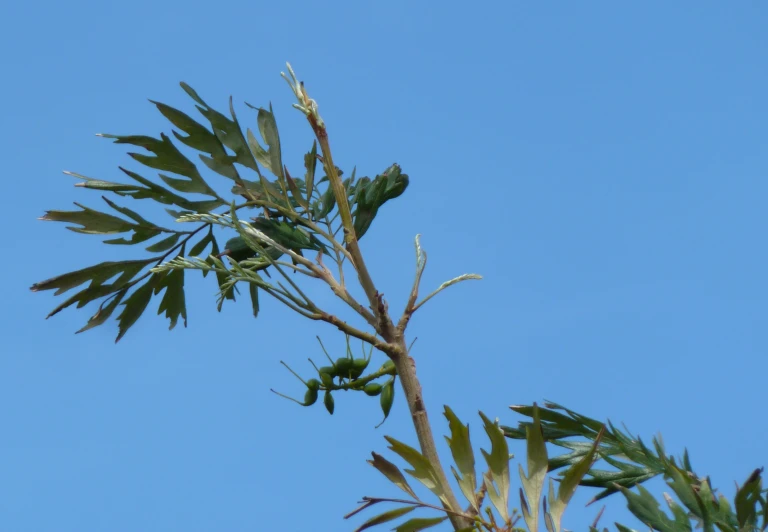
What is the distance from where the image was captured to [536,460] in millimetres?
1462

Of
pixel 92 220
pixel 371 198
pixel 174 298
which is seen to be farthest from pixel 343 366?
→ pixel 92 220

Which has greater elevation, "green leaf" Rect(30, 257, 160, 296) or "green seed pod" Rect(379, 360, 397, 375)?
"green leaf" Rect(30, 257, 160, 296)

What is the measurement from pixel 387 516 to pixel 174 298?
1.01 metres

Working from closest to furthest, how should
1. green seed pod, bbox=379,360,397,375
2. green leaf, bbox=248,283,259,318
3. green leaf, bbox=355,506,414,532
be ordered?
green leaf, bbox=355,506,414,532
green seed pod, bbox=379,360,397,375
green leaf, bbox=248,283,259,318

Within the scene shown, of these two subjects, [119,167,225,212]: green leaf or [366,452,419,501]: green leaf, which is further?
[119,167,225,212]: green leaf

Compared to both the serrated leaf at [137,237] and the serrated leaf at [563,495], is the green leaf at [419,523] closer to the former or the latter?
the serrated leaf at [563,495]

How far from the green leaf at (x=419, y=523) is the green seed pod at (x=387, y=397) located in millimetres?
366

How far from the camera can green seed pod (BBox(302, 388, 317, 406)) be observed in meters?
1.89

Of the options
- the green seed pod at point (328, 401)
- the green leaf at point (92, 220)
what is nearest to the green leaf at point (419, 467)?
the green seed pod at point (328, 401)

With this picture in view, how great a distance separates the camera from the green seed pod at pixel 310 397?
6.20 ft

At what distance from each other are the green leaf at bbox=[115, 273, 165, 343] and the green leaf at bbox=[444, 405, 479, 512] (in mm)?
995

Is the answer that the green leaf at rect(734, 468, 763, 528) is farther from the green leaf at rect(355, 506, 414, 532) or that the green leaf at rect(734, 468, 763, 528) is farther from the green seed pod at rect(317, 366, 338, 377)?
the green seed pod at rect(317, 366, 338, 377)

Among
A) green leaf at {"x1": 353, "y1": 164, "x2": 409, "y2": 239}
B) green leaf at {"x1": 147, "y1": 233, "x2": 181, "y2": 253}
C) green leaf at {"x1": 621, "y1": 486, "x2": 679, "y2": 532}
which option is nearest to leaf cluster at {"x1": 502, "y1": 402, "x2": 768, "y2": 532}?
green leaf at {"x1": 621, "y1": 486, "x2": 679, "y2": 532}

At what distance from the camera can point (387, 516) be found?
1.45m
